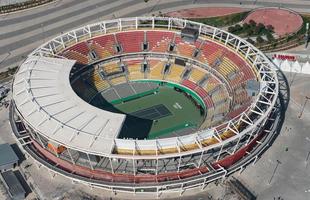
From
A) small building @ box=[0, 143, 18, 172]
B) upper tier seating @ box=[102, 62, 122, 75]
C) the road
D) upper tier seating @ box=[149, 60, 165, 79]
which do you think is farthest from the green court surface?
the road

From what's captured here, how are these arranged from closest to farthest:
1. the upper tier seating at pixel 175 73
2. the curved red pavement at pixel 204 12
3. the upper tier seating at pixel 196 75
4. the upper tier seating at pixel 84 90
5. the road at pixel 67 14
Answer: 1. the upper tier seating at pixel 84 90
2. the upper tier seating at pixel 196 75
3. the upper tier seating at pixel 175 73
4. the road at pixel 67 14
5. the curved red pavement at pixel 204 12

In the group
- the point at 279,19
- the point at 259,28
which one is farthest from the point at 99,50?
the point at 279,19

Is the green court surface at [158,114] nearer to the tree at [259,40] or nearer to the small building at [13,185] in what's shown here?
the small building at [13,185]

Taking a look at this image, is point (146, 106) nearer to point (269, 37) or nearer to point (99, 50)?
point (99, 50)

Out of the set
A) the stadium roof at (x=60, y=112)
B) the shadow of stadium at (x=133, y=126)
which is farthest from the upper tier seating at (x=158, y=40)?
the stadium roof at (x=60, y=112)

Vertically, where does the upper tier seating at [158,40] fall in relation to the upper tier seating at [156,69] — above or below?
above
